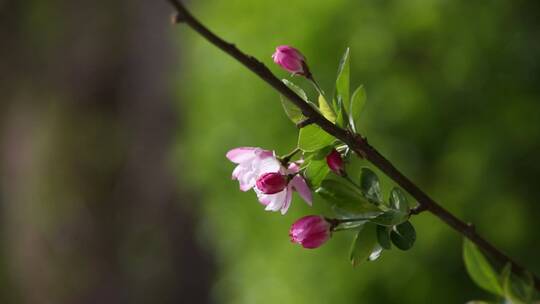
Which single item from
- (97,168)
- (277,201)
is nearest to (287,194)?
(277,201)

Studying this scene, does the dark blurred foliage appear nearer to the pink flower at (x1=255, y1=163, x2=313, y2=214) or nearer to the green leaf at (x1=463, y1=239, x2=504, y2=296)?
the green leaf at (x1=463, y1=239, x2=504, y2=296)

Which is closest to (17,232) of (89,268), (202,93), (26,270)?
(26,270)

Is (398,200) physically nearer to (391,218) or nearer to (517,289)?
(391,218)

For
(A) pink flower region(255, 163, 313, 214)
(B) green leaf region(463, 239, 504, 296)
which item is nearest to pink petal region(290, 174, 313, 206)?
(A) pink flower region(255, 163, 313, 214)

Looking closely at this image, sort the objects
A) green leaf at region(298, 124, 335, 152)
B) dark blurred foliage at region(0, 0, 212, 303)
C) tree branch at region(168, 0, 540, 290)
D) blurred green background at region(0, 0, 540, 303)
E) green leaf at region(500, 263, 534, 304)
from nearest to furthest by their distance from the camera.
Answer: tree branch at region(168, 0, 540, 290) → green leaf at region(298, 124, 335, 152) → green leaf at region(500, 263, 534, 304) → blurred green background at region(0, 0, 540, 303) → dark blurred foliage at region(0, 0, 212, 303)

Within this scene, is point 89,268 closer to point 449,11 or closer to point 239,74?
point 239,74

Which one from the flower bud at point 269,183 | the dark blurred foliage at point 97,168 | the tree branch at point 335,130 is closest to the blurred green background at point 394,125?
the dark blurred foliage at point 97,168

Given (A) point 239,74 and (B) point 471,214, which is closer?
(B) point 471,214

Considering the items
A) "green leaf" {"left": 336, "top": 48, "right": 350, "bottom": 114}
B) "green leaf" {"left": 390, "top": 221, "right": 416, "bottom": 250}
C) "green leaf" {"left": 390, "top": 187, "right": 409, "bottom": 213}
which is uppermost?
"green leaf" {"left": 336, "top": 48, "right": 350, "bottom": 114}
